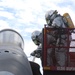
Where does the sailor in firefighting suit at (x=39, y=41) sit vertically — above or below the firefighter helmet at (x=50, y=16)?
below

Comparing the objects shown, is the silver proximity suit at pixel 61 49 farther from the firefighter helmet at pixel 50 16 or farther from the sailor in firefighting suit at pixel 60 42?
the firefighter helmet at pixel 50 16

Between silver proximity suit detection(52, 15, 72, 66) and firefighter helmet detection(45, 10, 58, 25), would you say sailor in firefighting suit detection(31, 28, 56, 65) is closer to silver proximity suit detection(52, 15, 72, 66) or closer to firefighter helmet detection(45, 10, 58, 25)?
silver proximity suit detection(52, 15, 72, 66)

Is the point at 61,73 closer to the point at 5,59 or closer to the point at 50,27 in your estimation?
the point at 50,27

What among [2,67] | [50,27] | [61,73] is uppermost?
[50,27]

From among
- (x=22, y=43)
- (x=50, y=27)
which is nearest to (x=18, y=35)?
(x=22, y=43)

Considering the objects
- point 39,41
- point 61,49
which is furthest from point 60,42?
point 39,41

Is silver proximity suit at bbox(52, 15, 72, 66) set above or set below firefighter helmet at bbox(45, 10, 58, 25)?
below

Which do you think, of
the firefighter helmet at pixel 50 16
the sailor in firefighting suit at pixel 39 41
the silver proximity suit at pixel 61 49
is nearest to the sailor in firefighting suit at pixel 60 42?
the silver proximity suit at pixel 61 49

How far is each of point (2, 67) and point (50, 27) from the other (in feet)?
19.2

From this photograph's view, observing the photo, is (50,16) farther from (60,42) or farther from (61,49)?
(61,49)

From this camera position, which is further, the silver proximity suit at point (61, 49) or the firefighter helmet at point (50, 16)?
the firefighter helmet at point (50, 16)

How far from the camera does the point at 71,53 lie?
1173cm

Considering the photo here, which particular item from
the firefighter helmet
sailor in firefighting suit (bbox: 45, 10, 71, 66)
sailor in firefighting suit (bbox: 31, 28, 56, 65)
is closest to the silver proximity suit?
sailor in firefighting suit (bbox: 45, 10, 71, 66)

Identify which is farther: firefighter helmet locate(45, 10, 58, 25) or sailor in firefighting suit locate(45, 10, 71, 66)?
firefighter helmet locate(45, 10, 58, 25)
